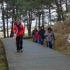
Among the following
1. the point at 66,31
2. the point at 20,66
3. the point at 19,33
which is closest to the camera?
the point at 20,66

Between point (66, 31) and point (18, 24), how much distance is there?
16.4 m

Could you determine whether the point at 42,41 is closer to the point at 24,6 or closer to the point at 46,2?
the point at 46,2

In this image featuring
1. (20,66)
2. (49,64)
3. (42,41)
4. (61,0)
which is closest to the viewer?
(20,66)

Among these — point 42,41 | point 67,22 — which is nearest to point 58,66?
point 42,41

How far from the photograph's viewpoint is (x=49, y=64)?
13484mm

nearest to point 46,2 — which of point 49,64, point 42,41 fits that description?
point 42,41

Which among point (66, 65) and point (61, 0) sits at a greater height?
point (61, 0)

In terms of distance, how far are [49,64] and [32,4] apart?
3313 centimetres

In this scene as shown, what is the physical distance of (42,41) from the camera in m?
30.8

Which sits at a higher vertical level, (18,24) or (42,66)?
(18,24)

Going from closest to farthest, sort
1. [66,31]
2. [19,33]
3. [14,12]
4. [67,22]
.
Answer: [19,33] < [66,31] < [67,22] < [14,12]

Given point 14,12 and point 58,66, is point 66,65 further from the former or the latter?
point 14,12

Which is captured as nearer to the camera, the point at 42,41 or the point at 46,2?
the point at 42,41

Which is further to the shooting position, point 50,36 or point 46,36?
point 46,36
